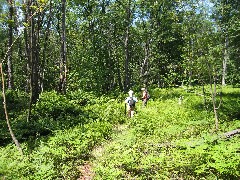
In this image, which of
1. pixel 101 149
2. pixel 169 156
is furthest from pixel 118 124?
pixel 169 156

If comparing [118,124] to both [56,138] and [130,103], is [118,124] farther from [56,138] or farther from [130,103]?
[56,138]

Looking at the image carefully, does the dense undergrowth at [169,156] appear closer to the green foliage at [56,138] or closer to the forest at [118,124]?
the forest at [118,124]

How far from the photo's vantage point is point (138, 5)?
98.1ft

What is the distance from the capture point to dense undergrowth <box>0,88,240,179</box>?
870cm

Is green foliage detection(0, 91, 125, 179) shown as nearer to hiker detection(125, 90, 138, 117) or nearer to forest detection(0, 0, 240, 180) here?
forest detection(0, 0, 240, 180)

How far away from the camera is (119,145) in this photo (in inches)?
450

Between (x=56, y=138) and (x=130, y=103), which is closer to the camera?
(x=56, y=138)

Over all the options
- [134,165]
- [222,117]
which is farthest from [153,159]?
[222,117]

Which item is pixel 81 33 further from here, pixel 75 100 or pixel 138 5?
pixel 75 100

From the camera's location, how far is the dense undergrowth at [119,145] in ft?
28.5

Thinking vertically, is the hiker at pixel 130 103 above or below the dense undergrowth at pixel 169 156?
above

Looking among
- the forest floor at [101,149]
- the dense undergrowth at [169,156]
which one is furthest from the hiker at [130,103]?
the dense undergrowth at [169,156]

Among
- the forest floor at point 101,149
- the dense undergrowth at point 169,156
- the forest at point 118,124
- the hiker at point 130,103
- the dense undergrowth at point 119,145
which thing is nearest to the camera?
the dense undergrowth at point 169,156

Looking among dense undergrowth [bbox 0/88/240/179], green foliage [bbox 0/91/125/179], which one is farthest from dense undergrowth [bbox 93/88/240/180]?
green foliage [bbox 0/91/125/179]
